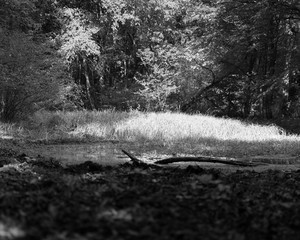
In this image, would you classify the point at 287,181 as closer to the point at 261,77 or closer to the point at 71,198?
the point at 71,198

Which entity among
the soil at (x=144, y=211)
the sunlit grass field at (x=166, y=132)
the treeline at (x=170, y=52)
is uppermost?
the treeline at (x=170, y=52)

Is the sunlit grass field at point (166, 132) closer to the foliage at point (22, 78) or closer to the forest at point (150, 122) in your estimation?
the forest at point (150, 122)

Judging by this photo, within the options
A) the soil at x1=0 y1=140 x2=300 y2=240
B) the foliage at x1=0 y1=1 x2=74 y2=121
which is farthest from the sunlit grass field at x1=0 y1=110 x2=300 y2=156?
the soil at x1=0 y1=140 x2=300 y2=240

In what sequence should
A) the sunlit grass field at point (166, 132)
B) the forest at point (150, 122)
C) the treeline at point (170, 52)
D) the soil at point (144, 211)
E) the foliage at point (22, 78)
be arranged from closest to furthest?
1. the soil at point (144, 211)
2. the forest at point (150, 122)
3. the sunlit grass field at point (166, 132)
4. the foliage at point (22, 78)
5. the treeline at point (170, 52)

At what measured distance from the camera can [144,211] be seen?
3.19 m

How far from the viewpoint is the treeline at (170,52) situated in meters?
23.5

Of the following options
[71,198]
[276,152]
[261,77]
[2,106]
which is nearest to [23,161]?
[71,198]

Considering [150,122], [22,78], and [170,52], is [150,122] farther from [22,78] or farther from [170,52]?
[170,52]

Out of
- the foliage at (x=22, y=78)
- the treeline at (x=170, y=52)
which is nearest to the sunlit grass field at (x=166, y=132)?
the foliage at (x=22, y=78)

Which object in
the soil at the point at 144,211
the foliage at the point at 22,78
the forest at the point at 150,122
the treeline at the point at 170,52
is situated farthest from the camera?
the treeline at the point at 170,52

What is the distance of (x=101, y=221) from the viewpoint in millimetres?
2820

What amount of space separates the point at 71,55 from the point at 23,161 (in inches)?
899

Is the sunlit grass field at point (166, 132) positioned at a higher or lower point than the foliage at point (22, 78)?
lower

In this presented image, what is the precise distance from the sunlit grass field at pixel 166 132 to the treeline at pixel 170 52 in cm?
234
